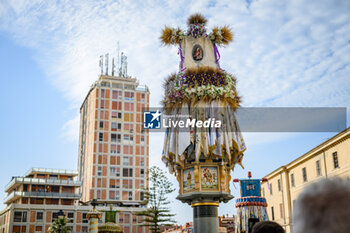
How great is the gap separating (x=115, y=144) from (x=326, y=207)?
8615 cm

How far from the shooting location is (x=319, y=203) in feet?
4.13

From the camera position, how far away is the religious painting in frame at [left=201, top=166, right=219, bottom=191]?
15.1 meters

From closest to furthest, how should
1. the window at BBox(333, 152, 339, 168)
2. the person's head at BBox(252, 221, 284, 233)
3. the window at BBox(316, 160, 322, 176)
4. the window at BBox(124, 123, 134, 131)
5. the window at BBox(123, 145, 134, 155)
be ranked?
the person's head at BBox(252, 221, 284, 233) → the window at BBox(333, 152, 339, 168) → the window at BBox(316, 160, 322, 176) → the window at BBox(123, 145, 134, 155) → the window at BBox(124, 123, 134, 131)

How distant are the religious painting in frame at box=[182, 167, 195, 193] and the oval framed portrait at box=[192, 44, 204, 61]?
16.6 feet

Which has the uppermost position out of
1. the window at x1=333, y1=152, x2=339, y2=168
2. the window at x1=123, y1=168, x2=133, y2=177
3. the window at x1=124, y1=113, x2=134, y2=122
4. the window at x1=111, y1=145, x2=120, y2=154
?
the window at x1=124, y1=113, x2=134, y2=122

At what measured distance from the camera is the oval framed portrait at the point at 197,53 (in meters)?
17.5

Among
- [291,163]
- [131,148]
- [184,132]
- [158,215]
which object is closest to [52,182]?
[131,148]

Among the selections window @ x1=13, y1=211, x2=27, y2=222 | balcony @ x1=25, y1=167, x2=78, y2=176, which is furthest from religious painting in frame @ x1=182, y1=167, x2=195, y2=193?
balcony @ x1=25, y1=167, x2=78, y2=176

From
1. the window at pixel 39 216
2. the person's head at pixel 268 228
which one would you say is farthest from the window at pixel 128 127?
the person's head at pixel 268 228

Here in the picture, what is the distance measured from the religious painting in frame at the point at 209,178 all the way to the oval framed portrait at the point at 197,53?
5.07m

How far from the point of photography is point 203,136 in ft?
50.4

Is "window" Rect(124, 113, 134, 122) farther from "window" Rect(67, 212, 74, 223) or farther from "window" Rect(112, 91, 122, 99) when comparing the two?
"window" Rect(67, 212, 74, 223)

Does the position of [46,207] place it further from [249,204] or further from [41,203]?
[249,204]

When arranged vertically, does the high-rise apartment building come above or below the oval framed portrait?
above
